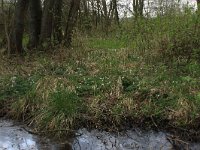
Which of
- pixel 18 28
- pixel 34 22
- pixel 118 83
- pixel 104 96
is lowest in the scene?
pixel 104 96

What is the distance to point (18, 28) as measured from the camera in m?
13.8

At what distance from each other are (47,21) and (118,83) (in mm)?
5780

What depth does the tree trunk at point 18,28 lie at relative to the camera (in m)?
13.6

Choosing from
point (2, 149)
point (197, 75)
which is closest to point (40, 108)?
point (2, 149)

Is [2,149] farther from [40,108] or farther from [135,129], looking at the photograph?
[135,129]

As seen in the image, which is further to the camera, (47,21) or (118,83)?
(47,21)

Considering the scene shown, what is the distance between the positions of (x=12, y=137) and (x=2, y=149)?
59cm

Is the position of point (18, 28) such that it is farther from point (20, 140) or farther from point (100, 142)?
point (100, 142)

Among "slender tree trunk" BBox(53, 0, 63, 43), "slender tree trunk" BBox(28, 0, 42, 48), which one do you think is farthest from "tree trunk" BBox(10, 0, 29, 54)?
"slender tree trunk" BBox(53, 0, 63, 43)

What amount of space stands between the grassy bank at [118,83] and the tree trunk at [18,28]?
1701mm

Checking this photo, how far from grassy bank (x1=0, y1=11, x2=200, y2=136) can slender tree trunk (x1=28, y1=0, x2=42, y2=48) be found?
256 centimetres

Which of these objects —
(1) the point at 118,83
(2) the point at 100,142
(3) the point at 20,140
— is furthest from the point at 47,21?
(2) the point at 100,142

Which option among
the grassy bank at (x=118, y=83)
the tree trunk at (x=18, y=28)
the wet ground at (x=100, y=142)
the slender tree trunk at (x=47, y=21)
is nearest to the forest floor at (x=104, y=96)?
the grassy bank at (x=118, y=83)

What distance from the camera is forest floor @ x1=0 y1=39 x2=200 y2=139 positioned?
792 cm
